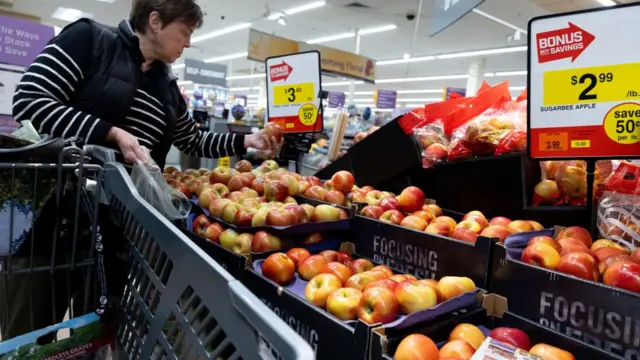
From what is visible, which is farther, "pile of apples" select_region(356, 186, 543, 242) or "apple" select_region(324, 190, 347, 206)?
"apple" select_region(324, 190, 347, 206)

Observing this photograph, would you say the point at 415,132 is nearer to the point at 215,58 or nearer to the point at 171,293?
the point at 171,293

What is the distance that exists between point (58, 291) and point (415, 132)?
145 centimetres

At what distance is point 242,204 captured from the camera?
171 centimetres

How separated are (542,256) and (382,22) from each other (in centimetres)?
1092

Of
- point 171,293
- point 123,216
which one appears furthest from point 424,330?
point 123,216

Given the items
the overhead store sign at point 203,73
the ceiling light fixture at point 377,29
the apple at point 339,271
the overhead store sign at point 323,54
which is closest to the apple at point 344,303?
the apple at point 339,271

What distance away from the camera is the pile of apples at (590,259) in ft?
3.04

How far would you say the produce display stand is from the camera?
0.85 metres

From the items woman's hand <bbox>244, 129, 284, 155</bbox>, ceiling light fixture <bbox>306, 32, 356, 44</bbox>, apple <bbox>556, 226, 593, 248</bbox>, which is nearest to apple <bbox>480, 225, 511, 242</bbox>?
apple <bbox>556, 226, 593, 248</bbox>

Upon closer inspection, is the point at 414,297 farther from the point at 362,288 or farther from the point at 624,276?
the point at 624,276

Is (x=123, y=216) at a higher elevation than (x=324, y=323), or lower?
higher

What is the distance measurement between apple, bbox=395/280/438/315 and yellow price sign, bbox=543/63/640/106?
65 cm

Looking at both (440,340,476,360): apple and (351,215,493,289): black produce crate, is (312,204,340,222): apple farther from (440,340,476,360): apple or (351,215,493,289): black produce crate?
(440,340,476,360): apple

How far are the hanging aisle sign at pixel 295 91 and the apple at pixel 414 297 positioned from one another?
1.43 meters
